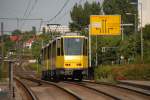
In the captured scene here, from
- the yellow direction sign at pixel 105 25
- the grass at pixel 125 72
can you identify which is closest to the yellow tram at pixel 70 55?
the grass at pixel 125 72

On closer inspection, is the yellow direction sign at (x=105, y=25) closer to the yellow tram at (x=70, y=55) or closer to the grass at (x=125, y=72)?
the grass at (x=125, y=72)

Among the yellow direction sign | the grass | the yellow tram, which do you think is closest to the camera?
the yellow tram

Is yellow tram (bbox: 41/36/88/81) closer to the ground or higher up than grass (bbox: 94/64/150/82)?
higher up

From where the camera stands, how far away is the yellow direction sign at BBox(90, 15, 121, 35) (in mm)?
70562

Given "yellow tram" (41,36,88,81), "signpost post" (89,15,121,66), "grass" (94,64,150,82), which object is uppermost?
"signpost post" (89,15,121,66)

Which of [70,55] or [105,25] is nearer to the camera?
[70,55]

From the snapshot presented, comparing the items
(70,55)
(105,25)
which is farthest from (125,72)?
(105,25)

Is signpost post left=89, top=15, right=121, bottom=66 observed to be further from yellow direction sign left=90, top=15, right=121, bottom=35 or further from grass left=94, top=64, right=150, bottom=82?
grass left=94, top=64, right=150, bottom=82

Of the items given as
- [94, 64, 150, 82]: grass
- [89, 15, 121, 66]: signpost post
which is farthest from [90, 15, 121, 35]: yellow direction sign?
[94, 64, 150, 82]: grass

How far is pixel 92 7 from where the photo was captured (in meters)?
144

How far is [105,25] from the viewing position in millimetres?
70812

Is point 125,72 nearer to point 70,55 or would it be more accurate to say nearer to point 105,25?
point 70,55

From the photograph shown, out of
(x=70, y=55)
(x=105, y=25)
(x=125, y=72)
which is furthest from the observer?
(x=105, y=25)

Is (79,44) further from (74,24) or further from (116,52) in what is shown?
(74,24)
